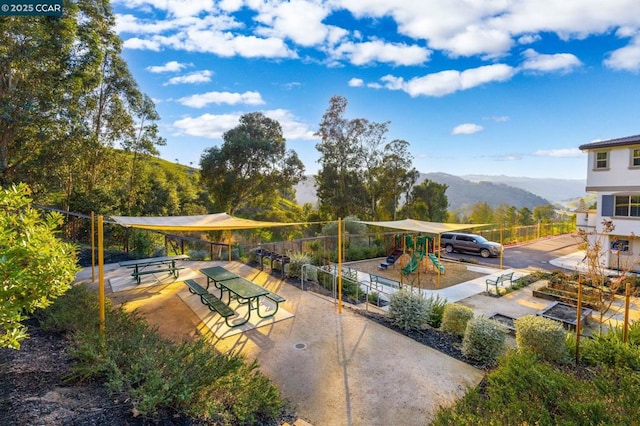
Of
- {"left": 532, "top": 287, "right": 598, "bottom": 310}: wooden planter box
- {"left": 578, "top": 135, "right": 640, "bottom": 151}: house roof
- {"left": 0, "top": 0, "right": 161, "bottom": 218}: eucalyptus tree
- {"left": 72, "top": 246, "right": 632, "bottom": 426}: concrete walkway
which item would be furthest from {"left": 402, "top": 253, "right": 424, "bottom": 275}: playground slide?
{"left": 0, "top": 0, "right": 161, "bottom": 218}: eucalyptus tree

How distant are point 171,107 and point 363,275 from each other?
13964 millimetres

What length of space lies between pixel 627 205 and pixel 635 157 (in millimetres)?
2031

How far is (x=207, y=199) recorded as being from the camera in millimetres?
21891

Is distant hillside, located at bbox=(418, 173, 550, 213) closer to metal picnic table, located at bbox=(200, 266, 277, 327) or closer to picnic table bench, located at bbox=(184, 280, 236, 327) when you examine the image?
metal picnic table, located at bbox=(200, 266, 277, 327)

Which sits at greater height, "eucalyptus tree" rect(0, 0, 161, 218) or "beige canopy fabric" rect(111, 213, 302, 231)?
"eucalyptus tree" rect(0, 0, 161, 218)

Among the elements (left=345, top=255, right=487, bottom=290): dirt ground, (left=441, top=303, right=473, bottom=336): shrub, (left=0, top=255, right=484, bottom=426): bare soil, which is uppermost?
(left=0, top=255, right=484, bottom=426): bare soil

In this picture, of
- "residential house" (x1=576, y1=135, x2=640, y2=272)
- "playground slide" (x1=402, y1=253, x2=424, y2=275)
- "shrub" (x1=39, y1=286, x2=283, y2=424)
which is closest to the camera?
"shrub" (x1=39, y1=286, x2=283, y2=424)

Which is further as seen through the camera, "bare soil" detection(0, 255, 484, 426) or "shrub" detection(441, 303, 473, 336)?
"shrub" detection(441, 303, 473, 336)

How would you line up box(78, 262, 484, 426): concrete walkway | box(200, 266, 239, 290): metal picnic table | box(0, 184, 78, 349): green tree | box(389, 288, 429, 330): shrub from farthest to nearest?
box(200, 266, 239, 290): metal picnic table < box(389, 288, 429, 330): shrub < box(78, 262, 484, 426): concrete walkway < box(0, 184, 78, 349): green tree

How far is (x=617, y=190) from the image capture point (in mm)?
13078

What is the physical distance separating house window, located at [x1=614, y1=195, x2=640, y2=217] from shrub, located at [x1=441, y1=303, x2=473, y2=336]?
12.8 metres

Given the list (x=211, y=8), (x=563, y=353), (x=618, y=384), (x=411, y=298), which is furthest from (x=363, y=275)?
(x=211, y=8)

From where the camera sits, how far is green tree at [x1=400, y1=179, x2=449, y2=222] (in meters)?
22.2

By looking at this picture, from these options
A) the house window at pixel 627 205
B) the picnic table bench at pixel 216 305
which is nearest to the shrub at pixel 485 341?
the picnic table bench at pixel 216 305
